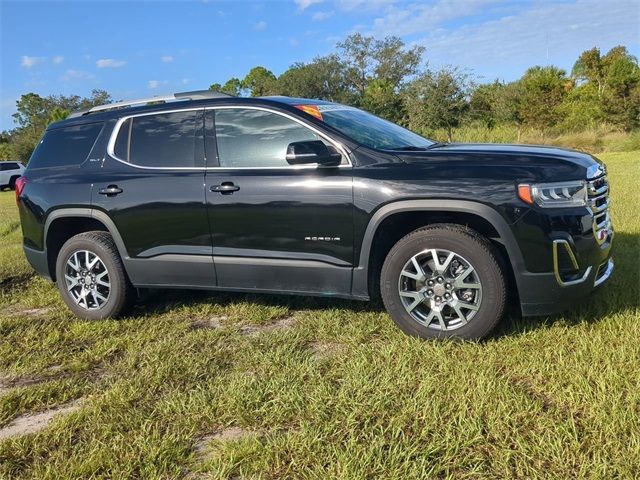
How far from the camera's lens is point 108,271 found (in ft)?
15.7

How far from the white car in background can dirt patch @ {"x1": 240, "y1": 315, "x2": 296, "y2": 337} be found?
30916 millimetres

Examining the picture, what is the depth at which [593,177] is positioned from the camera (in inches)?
143

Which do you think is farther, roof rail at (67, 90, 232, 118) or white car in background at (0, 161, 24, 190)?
white car in background at (0, 161, 24, 190)

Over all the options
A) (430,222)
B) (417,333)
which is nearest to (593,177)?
(430,222)

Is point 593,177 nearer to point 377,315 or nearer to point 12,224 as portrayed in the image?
point 377,315

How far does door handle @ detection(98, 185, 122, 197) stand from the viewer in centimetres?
463

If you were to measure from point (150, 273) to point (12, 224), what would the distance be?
28.7 ft

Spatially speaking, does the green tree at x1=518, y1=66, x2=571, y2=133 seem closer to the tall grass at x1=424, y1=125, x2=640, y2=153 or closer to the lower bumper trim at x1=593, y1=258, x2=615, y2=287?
the tall grass at x1=424, y1=125, x2=640, y2=153

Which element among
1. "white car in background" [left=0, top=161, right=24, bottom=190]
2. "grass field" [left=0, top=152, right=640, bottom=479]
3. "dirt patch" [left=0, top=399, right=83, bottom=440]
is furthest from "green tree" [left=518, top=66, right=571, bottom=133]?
"dirt patch" [left=0, top=399, right=83, bottom=440]

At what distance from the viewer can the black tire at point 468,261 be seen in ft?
11.8

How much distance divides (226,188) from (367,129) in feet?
4.05

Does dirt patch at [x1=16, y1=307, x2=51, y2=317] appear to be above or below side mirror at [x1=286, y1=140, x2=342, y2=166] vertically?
below

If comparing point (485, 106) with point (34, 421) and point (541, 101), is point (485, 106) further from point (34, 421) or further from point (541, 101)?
point (34, 421)

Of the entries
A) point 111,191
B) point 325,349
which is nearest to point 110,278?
point 111,191
